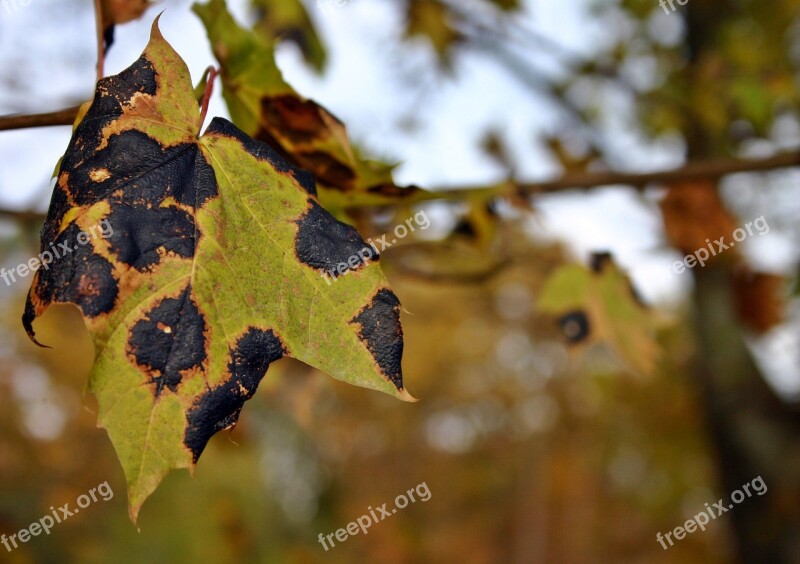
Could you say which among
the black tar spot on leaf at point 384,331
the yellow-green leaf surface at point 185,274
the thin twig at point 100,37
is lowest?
the black tar spot on leaf at point 384,331

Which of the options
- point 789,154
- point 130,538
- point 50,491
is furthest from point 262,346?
point 50,491

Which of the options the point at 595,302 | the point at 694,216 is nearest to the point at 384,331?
the point at 595,302

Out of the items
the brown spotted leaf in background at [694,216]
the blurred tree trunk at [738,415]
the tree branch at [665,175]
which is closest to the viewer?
the tree branch at [665,175]

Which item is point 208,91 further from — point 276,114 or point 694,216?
point 694,216

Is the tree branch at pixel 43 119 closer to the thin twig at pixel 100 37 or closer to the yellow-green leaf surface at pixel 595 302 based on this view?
the thin twig at pixel 100 37

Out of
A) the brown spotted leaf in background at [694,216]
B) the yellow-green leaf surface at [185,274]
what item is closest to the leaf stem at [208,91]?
the yellow-green leaf surface at [185,274]

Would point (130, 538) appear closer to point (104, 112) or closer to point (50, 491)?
point (50, 491)
